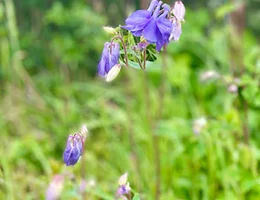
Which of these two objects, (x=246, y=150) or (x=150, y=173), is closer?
(x=246, y=150)

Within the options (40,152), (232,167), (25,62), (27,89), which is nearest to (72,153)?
(232,167)

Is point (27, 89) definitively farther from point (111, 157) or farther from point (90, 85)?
point (111, 157)

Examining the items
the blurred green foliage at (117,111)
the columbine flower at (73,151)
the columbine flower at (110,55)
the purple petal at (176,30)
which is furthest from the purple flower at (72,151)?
the blurred green foliage at (117,111)

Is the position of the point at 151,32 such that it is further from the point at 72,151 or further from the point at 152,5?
the point at 72,151

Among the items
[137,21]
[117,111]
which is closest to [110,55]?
[137,21]

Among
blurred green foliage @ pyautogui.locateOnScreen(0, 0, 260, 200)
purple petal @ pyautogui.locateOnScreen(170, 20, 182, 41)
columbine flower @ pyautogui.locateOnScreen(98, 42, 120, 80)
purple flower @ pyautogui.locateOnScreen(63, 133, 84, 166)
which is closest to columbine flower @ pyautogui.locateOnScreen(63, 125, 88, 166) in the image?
purple flower @ pyautogui.locateOnScreen(63, 133, 84, 166)

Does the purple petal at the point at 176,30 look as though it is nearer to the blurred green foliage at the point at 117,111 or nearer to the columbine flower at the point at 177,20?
the columbine flower at the point at 177,20

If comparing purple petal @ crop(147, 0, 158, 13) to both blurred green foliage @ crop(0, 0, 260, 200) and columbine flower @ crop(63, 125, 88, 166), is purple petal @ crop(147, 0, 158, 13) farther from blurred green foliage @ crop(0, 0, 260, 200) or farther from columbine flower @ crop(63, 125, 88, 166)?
blurred green foliage @ crop(0, 0, 260, 200)
